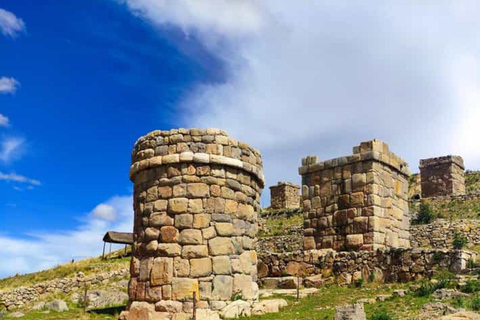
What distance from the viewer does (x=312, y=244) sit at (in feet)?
47.8

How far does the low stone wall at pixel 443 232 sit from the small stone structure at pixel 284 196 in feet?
41.4

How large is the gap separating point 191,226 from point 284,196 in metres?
25.6

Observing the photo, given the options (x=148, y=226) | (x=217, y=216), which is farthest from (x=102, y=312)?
(x=217, y=216)

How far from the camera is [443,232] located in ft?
73.1

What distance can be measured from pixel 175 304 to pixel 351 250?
5.72 m

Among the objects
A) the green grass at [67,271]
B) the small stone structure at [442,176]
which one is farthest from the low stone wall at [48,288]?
the small stone structure at [442,176]

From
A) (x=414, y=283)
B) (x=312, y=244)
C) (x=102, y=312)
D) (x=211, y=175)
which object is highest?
(x=211, y=175)

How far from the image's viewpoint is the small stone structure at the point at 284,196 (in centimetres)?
3531

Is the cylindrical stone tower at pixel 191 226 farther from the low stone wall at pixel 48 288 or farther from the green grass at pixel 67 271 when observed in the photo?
the green grass at pixel 67 271

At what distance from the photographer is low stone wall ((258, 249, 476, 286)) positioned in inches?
448

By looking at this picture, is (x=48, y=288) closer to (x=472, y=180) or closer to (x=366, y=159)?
(x=366, y=159)

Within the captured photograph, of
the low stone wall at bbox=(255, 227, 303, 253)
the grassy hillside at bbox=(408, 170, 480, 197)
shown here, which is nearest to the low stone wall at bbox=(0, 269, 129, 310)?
the low stone wall at bbox=(255, 227, 303, 253)

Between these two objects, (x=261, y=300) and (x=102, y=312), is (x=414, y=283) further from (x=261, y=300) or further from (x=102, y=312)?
(x=102, y=312)

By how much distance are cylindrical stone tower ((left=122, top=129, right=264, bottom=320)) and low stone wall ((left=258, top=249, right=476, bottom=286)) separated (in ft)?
9.38
